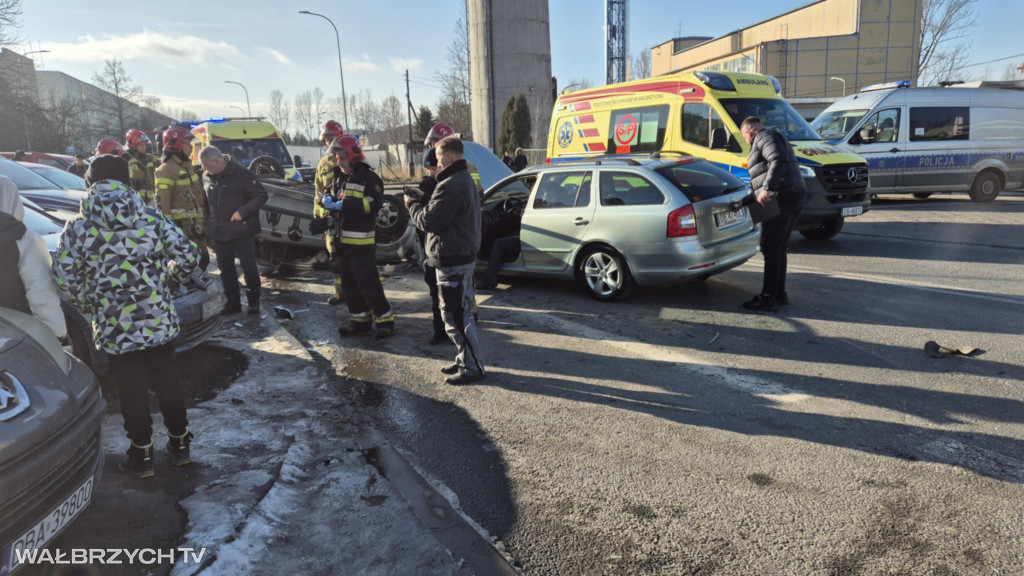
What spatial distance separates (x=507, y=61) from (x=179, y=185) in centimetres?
2679

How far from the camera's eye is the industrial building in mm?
48406

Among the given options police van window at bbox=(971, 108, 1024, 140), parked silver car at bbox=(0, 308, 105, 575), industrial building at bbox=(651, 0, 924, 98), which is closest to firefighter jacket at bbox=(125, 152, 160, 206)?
parked silver car at bbox=(0, 308, 105, 575)

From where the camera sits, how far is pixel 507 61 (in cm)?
3189

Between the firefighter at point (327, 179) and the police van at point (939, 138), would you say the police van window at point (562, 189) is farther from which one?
the police van at point (939, 138)

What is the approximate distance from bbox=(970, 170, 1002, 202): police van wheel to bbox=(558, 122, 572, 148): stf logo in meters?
8.80

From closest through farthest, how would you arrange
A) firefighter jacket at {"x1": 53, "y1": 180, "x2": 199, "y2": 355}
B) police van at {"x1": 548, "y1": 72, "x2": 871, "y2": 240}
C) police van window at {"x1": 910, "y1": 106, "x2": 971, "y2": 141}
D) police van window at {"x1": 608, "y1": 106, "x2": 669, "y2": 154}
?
firefighter jacket at {"x1": 53, "y1": 180, "x2": 199, "y2": 355} < police van at {"x1": 548, "y1": 72, "x2": 871, "y2": 240} < police van window at {"x1": 608, "y1": 106, "x2": 669, "y2": 154} < police van window at {"x1": 910, "y1": 106, "x2": 971, "y2": 141}

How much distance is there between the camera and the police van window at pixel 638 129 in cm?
1080

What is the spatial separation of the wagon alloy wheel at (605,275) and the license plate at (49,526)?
5.21 metres

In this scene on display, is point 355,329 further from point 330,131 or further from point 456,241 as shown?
point 330,131

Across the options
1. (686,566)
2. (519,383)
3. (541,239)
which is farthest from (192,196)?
(686,566)

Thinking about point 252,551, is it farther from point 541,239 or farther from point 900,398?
point 541,239

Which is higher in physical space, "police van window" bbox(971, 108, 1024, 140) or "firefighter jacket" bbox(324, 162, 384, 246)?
"police van window" bbox(971, 108, 1024, 140)

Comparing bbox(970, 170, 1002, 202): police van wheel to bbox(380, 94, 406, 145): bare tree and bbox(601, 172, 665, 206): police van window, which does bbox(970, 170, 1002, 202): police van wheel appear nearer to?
bbox(601, 172, 665, 206): police van window

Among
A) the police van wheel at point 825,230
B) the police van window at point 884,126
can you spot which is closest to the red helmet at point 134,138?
the police van wheel at point 825,230
